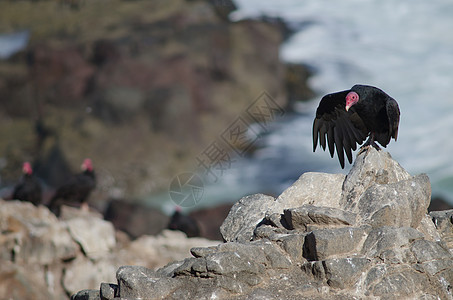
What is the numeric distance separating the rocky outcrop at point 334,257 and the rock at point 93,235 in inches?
283

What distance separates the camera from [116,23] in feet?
105

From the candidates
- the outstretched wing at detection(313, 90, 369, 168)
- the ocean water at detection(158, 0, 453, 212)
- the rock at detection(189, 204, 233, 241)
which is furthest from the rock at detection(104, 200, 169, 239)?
the outstretched wing at detection(313, 90, 369, 168)

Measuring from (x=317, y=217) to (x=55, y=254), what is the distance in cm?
825

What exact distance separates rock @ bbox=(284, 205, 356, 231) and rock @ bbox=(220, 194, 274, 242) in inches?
26.1

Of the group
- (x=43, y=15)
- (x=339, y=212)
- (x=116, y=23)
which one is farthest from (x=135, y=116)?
(x=339, y=212)

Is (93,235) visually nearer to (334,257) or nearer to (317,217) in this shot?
(317,217)

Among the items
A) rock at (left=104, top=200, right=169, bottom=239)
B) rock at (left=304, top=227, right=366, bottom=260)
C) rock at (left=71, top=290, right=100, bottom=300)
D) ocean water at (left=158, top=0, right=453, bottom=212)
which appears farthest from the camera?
ocean water at (left=158, top=0, right=453, bottom=212)

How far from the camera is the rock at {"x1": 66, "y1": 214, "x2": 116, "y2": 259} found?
13.6 metres

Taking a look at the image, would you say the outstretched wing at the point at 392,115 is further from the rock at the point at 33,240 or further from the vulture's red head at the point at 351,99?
the rock at the point at 33,240

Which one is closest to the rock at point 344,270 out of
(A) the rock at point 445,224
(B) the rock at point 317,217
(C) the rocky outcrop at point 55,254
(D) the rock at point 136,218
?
(B) the rock at point 317,217

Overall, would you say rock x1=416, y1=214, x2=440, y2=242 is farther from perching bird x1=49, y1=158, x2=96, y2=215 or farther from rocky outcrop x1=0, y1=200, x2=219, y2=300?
perching bird x1=49, y1=158, x2=96, y2=215

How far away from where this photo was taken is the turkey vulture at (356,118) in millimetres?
7848

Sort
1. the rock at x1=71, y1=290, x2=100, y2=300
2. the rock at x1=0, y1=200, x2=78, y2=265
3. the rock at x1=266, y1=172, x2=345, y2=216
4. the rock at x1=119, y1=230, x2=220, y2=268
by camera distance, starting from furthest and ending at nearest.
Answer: the rock at x1=119, y1=230, x2=220, y2=268, the rock at x1=0, y1=200, x2=78, y2=265, the rock at x1=266, y1=172, x2=345, y2=216, the rock at x1=71, y1=290, x2=100, y2=300

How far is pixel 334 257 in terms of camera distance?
5.93 metres
